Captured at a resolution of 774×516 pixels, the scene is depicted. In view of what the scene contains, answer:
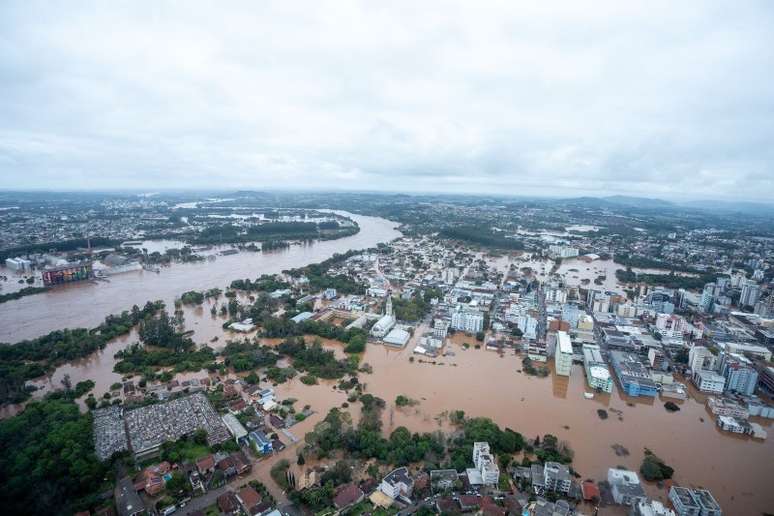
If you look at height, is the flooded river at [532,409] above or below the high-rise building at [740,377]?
below

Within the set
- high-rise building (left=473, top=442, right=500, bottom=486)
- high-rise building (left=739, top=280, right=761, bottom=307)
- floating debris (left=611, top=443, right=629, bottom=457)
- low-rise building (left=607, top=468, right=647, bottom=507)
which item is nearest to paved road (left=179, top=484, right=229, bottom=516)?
high-rise building (left=473, top=442, right=500, bottom=486)

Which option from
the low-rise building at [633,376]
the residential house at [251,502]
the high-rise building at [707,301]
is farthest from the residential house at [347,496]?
the high-rise building at [707,301]

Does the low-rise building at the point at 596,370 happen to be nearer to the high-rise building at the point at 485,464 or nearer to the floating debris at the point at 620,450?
the floating debris at the point at 620,450

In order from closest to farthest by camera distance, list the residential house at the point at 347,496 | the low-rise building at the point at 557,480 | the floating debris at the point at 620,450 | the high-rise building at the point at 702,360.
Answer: the residential house at the point at 347,496, the low-rise building at the point at 557,480, the floating debris at the point at 620,450, the high-rise building at the point at 702,360

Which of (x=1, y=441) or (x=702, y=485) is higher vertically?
(x=1, y=441)

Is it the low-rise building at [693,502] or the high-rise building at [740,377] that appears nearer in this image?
the low-rise building at [693,502]

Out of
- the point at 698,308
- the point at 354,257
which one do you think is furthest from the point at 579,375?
the point at 354,257

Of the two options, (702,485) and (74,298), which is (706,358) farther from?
(74,298)

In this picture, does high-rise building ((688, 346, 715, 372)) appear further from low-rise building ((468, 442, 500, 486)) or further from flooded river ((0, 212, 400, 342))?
flooded river ((0, 212, 400, 342))
